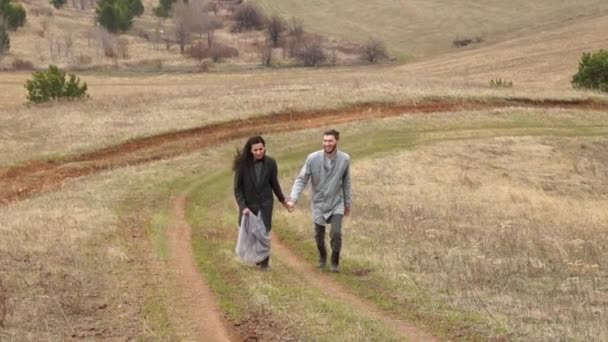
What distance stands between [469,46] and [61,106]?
64.9 m

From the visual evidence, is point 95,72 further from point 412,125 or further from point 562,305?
point 562,305

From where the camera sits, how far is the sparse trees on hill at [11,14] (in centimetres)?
9888

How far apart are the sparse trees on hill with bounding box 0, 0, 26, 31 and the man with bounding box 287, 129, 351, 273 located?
94.6m

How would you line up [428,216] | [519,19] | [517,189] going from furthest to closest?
[519,19]
[517,189]
[428,216]

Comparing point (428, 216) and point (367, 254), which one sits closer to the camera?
point (367, 254)

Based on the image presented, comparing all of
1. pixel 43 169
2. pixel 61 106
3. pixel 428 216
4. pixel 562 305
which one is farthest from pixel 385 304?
pixel 61 106

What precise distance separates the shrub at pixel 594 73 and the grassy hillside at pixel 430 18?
1849 inches

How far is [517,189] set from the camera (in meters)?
27.0

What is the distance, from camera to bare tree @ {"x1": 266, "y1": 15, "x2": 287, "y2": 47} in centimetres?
10194

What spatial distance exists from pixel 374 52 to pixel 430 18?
17355 mm

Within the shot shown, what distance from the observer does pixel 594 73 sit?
1684 inches

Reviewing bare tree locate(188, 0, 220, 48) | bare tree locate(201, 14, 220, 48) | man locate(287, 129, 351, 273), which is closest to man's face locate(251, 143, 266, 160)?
man locate(287, 129, 351, 273)

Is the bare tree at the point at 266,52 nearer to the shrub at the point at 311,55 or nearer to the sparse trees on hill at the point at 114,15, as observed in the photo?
the shrub at the point at 311,55

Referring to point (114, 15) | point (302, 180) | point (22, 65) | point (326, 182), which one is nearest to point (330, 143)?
point (326, 182)
